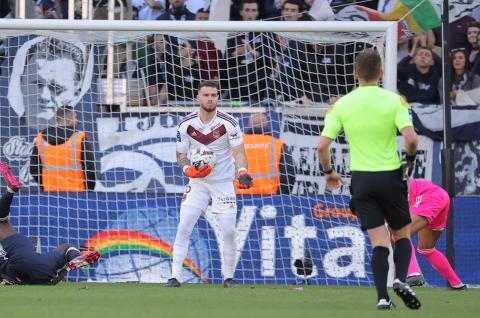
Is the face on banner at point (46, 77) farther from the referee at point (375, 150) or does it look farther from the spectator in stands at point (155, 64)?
the referee at point (375, 150)

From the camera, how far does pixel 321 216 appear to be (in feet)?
44.9

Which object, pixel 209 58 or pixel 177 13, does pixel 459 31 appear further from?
pixel 177 13

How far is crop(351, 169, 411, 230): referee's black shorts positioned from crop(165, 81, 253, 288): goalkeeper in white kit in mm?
3517

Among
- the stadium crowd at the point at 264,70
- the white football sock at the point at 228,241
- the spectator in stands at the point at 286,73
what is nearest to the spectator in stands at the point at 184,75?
the stadium crowd at the point at 264,70

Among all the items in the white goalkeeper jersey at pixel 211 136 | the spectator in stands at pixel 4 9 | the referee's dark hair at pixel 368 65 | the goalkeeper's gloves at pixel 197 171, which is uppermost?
the referee's dark hair at pixel 368 65

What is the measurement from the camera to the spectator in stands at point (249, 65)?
1433 cm

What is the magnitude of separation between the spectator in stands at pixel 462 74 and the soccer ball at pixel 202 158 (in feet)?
15.9

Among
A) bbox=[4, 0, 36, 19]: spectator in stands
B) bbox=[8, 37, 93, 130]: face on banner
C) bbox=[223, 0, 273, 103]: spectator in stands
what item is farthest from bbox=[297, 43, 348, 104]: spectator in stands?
bbox=[4, 0, 36, 19]: spectator in stands

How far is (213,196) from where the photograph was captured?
39.1ft

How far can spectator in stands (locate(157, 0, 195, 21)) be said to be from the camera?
15.7 meters

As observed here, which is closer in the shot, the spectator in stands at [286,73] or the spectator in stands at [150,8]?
the spectator in stands at [286,73]

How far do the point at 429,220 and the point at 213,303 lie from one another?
373cm

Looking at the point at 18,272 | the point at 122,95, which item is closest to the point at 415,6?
the point at 122,95

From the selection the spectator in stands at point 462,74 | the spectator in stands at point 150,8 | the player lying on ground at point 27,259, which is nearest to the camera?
the player lying on ground at point 27,259
